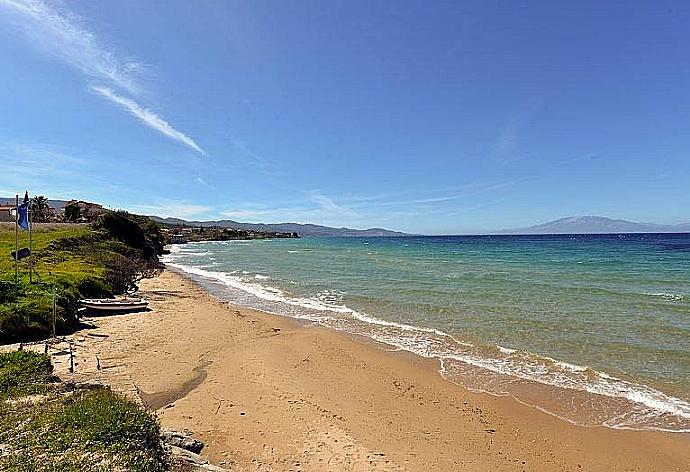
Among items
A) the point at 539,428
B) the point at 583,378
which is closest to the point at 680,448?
the point at 539,428

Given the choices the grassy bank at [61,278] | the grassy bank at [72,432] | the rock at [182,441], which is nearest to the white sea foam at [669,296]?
the rock at [182,441]

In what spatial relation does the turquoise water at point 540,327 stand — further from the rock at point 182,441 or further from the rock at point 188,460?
the rock at point 188,460

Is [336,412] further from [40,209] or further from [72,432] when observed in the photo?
[40,209]

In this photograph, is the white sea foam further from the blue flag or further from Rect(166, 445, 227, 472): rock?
the blue flag

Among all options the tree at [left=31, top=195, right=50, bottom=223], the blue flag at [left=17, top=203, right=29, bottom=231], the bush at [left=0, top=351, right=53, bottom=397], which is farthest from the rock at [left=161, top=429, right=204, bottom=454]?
the tree at [left=31, top=195, right=50, bottom=223]

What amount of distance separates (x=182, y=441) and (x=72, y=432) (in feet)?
5.54

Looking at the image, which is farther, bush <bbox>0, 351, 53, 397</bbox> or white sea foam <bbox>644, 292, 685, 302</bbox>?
white sea foam <bbox>644, 292, 685, 302</bbox>

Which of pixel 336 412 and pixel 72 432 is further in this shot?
pixel 336 412

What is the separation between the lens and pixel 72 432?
17.9 feet

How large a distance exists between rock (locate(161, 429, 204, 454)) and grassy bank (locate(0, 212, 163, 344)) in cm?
815

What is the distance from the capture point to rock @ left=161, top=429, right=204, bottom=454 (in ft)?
21.1

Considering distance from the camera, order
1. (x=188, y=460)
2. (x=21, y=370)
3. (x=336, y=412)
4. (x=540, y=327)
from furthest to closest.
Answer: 1. (x=540, y=327)
2. (x=336, y=412)
3. (x=21, y=370)
4. (x=188, y=460)

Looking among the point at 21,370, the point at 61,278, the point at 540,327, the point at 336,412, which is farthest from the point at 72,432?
the point at 540,327

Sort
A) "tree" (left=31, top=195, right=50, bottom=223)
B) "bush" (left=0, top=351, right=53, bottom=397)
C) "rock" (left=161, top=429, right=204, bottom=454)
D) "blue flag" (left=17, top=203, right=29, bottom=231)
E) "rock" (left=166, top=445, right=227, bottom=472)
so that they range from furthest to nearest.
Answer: "tree" (left=31, top=195, right=50, bottom=223), "blue flag" (left=17, top=203, right=29, bottom=231), "bush" (left=0, top=351, right=53, bottom=397), "rock" (left=161, top=429, right=204, bottom=454), "rock" (left=166, top=445, right=227, bottom=472)
